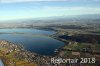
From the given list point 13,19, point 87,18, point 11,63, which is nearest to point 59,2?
point 87,18

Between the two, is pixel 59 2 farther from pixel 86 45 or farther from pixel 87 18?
pixel 86 45

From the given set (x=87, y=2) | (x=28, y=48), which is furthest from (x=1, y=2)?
(x=87, y=2)

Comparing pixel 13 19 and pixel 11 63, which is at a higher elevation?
pixel 13 19

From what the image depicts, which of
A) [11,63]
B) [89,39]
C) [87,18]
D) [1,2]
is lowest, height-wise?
[11,63]

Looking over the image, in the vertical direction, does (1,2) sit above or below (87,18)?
above

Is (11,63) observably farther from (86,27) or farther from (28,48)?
(86,27)
